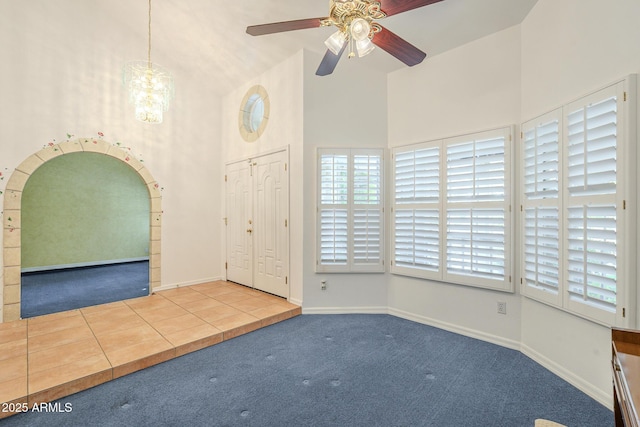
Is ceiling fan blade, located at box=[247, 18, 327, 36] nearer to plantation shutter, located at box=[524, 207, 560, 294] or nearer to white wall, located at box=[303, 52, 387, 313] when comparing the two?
white wall, located at box=[303, 52, 387, 313]

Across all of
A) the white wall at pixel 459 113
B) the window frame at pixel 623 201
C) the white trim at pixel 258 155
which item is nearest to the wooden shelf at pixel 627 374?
the window frame at pixel 623 201

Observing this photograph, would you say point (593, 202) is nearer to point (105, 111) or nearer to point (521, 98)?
point (521, 98)

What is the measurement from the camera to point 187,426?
1.79 m

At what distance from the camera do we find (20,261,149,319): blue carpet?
3.94 meters

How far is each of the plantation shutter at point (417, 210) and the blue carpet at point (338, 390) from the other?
0.92m

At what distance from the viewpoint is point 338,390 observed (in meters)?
2.16

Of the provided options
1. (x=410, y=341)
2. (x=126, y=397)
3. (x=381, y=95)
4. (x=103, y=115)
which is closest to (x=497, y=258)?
(x=410, y=341)

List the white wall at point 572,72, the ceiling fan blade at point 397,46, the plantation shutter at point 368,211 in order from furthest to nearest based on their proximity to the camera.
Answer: the plantation shutter at point 368,211
the ceiling fan blade at point 397,46
the white wall at point 572,72

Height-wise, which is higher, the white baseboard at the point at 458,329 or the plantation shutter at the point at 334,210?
the plantation shutter at the point at 334,210

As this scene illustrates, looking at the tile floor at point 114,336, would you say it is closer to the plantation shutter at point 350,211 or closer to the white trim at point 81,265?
the plantation shutter at point 350,211

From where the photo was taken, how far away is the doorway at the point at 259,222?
405 centimetres

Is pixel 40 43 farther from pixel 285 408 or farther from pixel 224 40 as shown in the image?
pixel 285 408

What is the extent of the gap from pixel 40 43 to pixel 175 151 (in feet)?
6.17

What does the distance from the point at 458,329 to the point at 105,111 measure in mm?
5270
